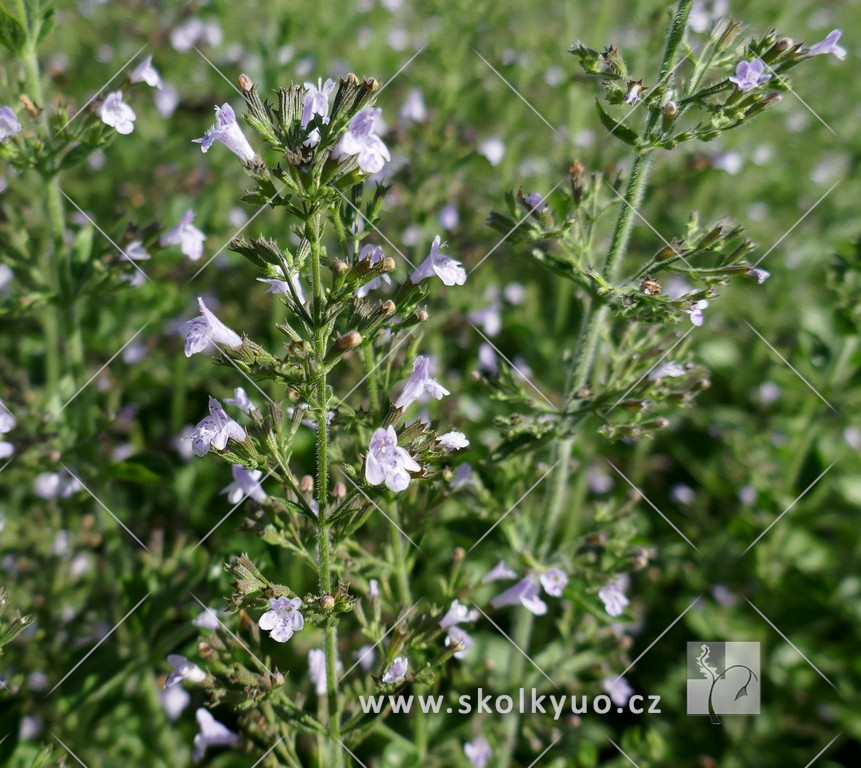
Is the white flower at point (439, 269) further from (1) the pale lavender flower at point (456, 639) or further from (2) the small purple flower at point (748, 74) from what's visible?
(1) the pale lavender flower at point (456, 639)

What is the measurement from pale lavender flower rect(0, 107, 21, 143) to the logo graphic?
158 inches

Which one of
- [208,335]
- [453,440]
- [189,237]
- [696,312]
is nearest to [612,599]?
[453,440]

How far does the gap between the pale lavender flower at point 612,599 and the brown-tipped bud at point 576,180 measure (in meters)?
1.59

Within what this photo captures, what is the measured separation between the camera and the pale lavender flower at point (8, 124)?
2.96 meters

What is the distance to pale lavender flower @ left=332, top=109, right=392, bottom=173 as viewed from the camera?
221cm

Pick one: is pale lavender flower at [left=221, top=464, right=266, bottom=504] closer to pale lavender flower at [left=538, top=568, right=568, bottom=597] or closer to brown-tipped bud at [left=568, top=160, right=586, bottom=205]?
pale lavender flower at [left=538, top=568, right=568, bottom=597]

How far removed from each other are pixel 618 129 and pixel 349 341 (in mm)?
1339

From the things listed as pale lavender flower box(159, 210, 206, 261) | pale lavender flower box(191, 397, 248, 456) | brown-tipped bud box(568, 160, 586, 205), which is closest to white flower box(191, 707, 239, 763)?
pale lavender flower box(191, 397, 248, 456)

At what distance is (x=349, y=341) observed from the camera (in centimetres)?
220

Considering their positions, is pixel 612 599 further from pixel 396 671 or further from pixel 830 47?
pixel 830 47

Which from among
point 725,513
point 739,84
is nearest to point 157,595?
point 739,84

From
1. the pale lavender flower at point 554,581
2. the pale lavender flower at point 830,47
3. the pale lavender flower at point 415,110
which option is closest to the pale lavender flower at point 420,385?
the pale lavender flower at point 554,581

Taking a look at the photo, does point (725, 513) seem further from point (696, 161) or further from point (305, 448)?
point (305, 448)

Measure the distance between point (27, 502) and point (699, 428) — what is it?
4875 millimetres
